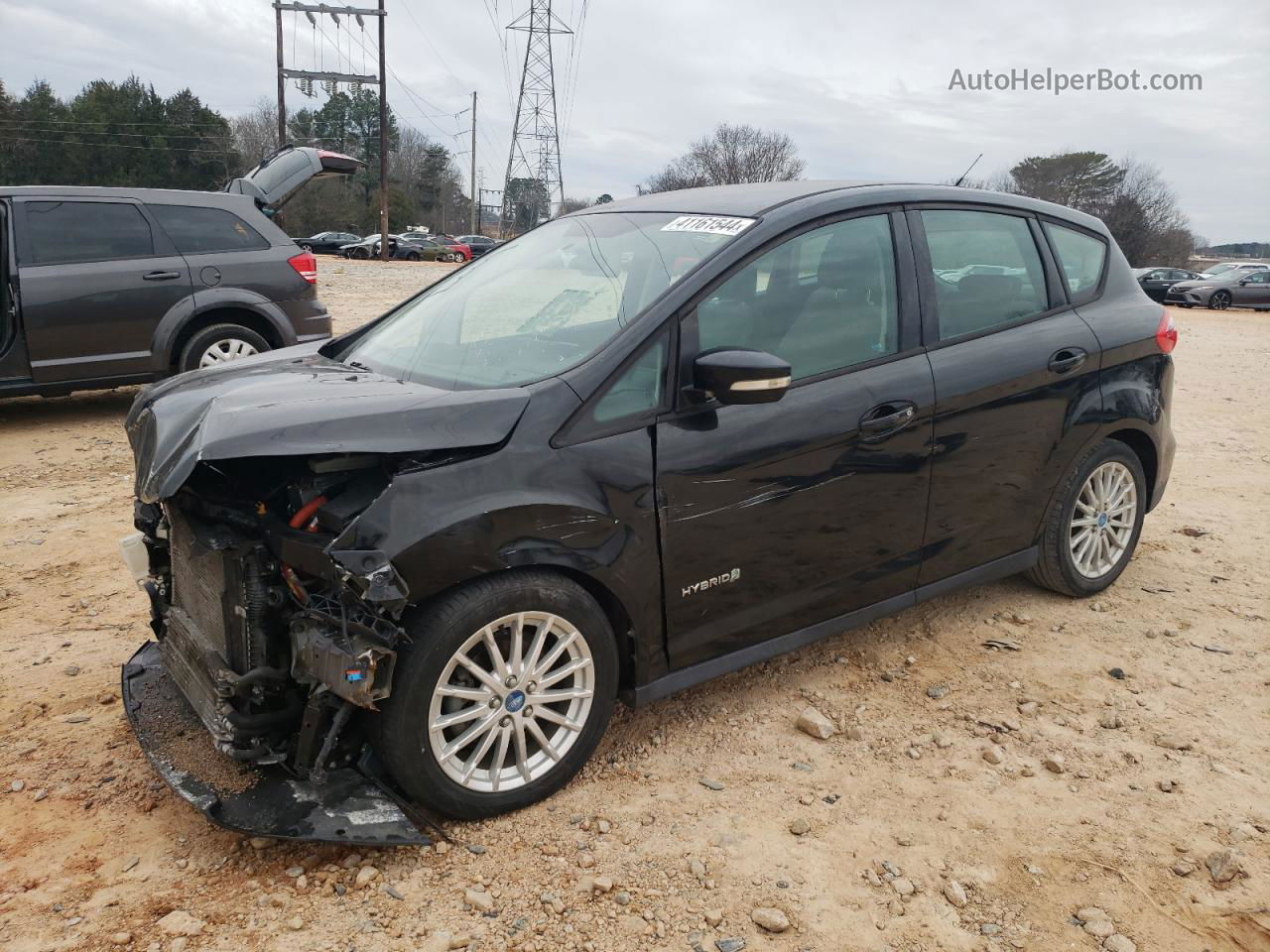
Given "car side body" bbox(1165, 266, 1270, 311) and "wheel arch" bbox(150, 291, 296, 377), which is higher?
"car side body" bbox(1165, 266, 1270, 311)

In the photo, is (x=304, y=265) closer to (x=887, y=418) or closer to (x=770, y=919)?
(x=887, y=418)

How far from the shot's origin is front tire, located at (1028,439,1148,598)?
4.20 m

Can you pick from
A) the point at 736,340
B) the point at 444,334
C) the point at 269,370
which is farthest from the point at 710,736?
the point at 269,370

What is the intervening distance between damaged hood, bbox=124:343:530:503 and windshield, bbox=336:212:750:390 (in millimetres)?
238

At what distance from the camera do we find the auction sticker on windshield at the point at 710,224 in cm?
327

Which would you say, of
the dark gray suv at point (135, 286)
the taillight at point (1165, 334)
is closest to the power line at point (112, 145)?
the dark gray suv at point (135, 286)

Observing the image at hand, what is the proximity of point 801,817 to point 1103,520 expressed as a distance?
240cm

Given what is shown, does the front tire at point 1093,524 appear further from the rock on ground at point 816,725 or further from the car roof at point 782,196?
the rock on ground at point 816,725

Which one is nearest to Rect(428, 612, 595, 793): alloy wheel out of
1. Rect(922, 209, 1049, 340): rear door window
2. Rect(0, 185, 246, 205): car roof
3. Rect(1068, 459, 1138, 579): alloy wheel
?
Rect(922, 209, 1049, 340): rear door window

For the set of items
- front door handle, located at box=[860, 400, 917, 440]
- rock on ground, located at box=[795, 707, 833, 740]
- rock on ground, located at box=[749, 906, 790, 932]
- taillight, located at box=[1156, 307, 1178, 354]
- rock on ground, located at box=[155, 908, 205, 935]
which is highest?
taillight, located at box=[1156, 307, 1178, 354]

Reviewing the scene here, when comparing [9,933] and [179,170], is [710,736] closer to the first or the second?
[9,933]

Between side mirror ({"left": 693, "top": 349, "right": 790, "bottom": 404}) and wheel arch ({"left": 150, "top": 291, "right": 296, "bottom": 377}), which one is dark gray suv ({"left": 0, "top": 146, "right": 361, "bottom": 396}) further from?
side mirror ({"left": 693, "top": 349, "right": 790, "bottom": 404})

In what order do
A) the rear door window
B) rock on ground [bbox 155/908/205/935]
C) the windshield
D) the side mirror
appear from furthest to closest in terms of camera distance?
the rear door window → the windshield → the side mirror → rock on ground [bbox 155/908/205/935]

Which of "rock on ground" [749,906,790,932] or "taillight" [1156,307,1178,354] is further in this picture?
"taillight" [1156,307,1178,354]
